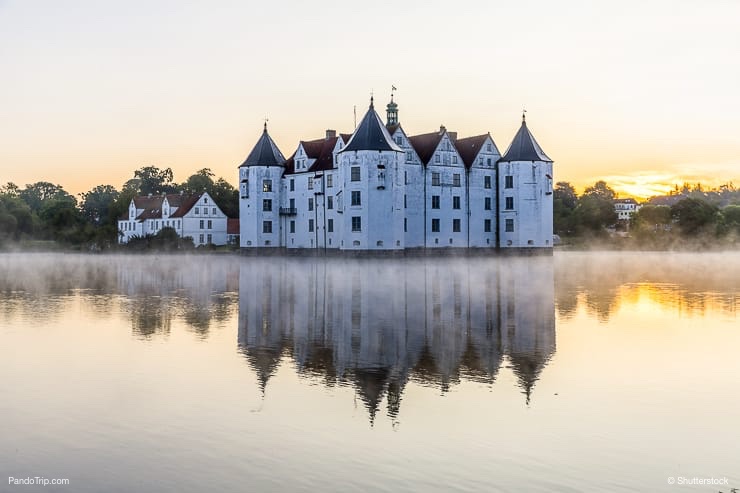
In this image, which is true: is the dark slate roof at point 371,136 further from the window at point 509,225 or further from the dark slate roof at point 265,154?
the window at point 509,225

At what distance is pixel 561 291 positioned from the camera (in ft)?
106

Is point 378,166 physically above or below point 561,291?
above

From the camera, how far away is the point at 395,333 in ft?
62.4

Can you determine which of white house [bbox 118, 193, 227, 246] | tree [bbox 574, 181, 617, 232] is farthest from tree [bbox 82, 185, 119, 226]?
tree [bbox 574, 181, 617, 232]

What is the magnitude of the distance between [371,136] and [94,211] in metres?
94.2

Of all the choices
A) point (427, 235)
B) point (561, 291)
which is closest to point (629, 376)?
point (561, 291)

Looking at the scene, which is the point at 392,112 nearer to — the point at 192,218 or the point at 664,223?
the point at 192,218

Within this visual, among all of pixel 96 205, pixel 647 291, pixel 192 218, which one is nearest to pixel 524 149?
pixel 192 218

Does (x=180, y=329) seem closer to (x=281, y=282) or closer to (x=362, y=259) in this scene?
(x=281, y=282)

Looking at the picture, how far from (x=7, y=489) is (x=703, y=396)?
31.2 ft

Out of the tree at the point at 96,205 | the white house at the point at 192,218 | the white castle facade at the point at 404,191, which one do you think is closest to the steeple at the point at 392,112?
the white castle facade at the point at 404,191

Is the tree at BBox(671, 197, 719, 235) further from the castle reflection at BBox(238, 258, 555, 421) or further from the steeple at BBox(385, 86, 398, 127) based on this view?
the castle reflection at BBox(238, 258, 555, 421)

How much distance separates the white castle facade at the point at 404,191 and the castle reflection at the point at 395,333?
34127 millimetres

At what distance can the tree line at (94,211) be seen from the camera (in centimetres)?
10425
